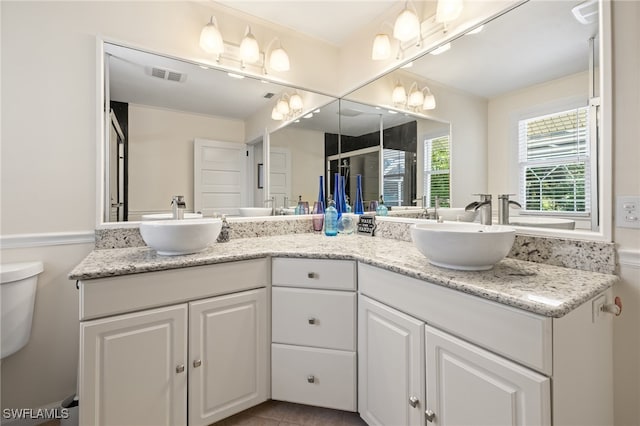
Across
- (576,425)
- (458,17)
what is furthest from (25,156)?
(576,425)

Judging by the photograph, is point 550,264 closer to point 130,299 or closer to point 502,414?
point 502,414

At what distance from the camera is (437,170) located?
1.70 m

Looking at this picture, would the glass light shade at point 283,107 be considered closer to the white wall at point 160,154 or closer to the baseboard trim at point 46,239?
the white wall at point 160,154

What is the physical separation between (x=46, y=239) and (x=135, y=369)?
0.85 meters

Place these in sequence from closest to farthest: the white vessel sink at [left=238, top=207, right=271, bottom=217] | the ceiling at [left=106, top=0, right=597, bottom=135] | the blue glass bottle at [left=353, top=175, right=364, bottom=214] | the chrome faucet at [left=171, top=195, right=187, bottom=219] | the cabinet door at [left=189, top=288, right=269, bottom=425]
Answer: the ceiling at [left=106, top=0, right=597, bottom=135] < the cabinet door at [left=189, top=288, right=269, bottom=425] < the chrome faucet at [left=171, top=195, right=187, bottom=219] < the white vessel sink at [left=238, top=207, right=271, bottom=217] < the blue glass bottle at [left=353, top=175, right=364, bottom=214]

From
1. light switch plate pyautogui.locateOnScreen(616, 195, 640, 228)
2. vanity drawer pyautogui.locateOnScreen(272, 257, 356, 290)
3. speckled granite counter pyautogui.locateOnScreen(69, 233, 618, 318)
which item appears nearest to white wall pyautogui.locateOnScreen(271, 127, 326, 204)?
speckled granite counter pyautogui.locateOnScreen(69, 233, 618, 318)

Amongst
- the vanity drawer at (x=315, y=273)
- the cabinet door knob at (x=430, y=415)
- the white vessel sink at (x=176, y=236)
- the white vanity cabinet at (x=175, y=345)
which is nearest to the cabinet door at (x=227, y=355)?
the white vanity cabinet at (x=175, y=345)

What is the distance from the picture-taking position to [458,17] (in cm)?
153

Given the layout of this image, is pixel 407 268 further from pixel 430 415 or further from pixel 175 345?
pixel 175 345

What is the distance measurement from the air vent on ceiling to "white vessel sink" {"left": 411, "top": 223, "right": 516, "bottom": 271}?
171cm

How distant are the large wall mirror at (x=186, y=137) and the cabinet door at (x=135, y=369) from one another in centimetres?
71

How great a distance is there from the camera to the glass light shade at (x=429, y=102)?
1.70 m

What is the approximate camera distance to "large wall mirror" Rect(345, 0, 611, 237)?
107 cm

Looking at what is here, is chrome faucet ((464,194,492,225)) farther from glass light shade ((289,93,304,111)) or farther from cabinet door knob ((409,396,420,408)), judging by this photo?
glass light shade ((289,93,304,111))
